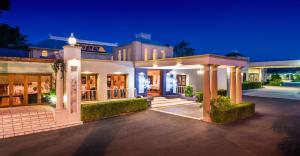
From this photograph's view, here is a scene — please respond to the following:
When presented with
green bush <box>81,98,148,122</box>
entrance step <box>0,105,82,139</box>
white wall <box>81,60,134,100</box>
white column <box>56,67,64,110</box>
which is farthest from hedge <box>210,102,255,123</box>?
white column <box>56,67,64,110</box>

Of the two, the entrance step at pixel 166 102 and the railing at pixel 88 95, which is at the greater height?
the railing at pixel 88 95

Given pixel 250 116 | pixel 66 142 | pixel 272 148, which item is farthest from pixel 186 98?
pixel 66 142

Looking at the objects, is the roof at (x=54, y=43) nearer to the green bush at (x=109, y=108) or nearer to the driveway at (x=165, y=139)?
the green bush at (x=109, y=108)

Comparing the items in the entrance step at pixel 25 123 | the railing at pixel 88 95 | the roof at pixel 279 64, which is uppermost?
the roof at pixel 279 64

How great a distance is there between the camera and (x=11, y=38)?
27.6 metres

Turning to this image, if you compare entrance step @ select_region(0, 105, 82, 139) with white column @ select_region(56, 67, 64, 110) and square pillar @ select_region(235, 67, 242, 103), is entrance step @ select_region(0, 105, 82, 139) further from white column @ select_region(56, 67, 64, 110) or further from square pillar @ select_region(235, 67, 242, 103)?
square pillar @ select_region(235, 67, 242, 103)

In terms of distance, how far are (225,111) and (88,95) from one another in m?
9.98

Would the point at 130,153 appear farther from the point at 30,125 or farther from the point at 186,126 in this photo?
the point at 30,125

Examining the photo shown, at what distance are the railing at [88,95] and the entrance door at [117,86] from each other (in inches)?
46.7

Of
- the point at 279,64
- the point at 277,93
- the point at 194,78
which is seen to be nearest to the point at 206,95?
the point at 194,78

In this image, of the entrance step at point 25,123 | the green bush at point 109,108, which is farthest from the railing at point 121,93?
the entrance step at point 25,123

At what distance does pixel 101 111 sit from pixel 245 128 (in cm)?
808

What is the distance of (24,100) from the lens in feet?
42.3

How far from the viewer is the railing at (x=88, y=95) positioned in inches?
596
